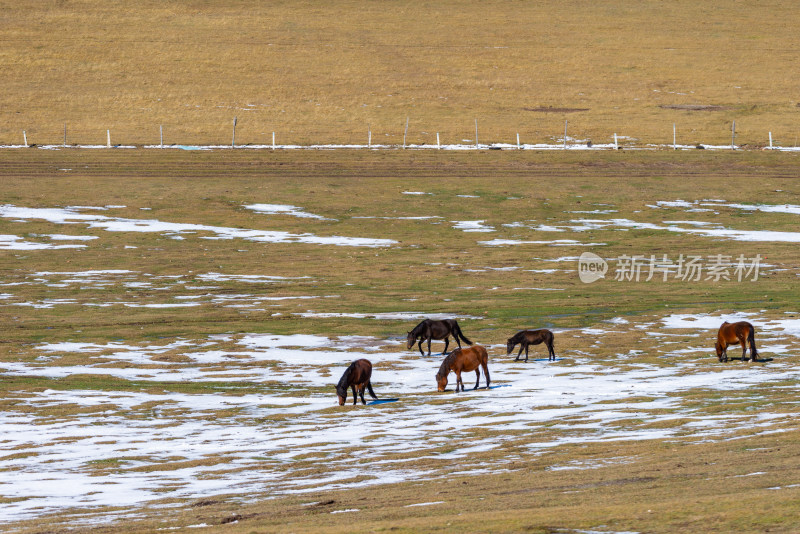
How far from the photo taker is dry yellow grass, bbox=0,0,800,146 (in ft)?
287

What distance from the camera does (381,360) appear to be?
25.1m

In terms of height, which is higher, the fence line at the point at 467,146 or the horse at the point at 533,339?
the fence line at the point at 467,146

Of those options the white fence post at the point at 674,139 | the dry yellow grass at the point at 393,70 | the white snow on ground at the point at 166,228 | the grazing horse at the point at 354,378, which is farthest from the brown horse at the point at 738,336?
the dry yellow grass at the point at 393,70

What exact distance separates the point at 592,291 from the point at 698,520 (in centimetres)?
2606

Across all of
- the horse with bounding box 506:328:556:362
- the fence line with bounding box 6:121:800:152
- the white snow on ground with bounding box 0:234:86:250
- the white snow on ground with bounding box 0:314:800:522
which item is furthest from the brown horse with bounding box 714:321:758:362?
the fence line with bounding box 6:121:800:152

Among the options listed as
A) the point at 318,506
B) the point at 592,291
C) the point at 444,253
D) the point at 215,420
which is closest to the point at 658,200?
the point at 444,253

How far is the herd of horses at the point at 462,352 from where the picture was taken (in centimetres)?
2000

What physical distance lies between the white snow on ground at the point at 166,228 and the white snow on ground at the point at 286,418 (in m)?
21.6

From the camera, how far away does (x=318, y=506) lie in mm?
12578

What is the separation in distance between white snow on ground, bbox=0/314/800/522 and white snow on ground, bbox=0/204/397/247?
2160cm

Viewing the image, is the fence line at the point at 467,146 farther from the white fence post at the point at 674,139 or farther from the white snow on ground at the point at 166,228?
the white snow on ground at the point at 166,228

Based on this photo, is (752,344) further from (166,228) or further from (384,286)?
(166,228)

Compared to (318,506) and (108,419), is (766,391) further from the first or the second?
(108,419)

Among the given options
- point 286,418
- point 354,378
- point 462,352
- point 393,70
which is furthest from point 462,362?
point 393,70
